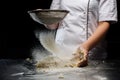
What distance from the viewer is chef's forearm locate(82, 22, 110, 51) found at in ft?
5.42

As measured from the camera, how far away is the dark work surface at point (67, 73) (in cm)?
122

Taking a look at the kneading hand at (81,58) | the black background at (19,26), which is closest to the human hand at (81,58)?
the kneading hand at (81,58)

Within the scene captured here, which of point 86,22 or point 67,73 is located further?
point 86,22

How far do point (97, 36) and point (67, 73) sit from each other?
46 centimetres

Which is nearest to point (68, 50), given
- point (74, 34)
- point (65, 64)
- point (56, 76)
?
point (74, 34)

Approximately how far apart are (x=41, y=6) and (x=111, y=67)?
1745 mm

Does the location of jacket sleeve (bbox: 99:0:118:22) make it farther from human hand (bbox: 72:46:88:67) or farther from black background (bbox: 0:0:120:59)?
black background (bbox: 0:0:120:59)

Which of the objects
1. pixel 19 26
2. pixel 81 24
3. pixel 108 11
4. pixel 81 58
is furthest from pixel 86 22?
pixel 19 26

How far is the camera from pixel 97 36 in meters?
1.72

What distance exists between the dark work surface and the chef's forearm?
120mm

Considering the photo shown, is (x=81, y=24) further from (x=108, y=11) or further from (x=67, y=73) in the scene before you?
(x=67, y=73)

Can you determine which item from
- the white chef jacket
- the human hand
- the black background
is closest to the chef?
the white chef jacket

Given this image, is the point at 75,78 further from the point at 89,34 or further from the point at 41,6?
the point at 41,6

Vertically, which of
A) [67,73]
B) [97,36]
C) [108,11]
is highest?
[108,11]
